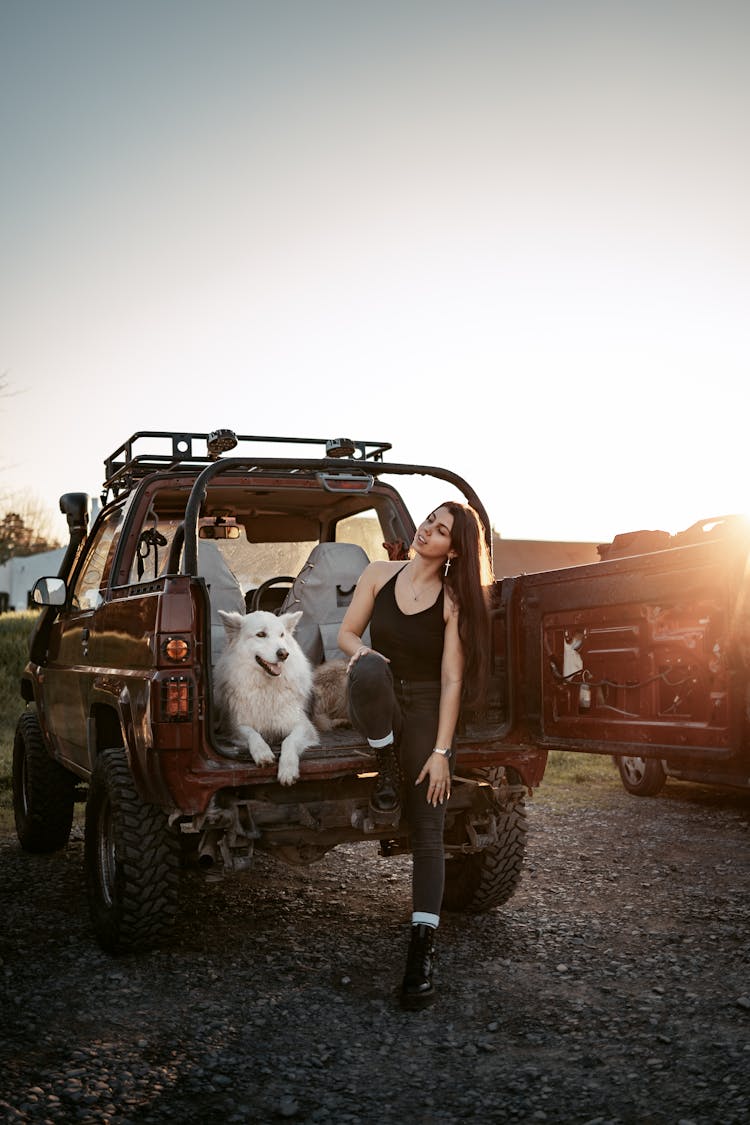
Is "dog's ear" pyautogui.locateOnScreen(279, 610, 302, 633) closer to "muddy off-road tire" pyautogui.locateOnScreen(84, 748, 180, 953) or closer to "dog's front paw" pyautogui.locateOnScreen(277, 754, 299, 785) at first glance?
"dog's front paw" pyautogui.locateOnScreen(277, 754, 299, 785)

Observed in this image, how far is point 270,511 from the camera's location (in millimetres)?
7117

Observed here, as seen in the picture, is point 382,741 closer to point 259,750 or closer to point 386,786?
point 386,786

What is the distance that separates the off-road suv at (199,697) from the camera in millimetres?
4535

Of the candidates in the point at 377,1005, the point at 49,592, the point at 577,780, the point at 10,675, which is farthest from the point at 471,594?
the point at 10,675

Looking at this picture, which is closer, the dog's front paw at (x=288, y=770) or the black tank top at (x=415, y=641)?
the dog's front paw at (x=288, y=770)

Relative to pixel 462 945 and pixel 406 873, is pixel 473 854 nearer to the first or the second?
pixel 462 945

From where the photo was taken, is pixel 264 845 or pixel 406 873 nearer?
pixel 264 845

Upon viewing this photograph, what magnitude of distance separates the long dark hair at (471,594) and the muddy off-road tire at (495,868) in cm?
97

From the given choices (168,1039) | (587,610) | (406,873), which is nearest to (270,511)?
(406,873)

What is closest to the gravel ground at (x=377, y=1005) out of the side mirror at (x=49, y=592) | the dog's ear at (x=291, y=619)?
the dog's ear at (x=291, y=619)

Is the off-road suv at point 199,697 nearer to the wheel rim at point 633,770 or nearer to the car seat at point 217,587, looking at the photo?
the car seat at point 217,587

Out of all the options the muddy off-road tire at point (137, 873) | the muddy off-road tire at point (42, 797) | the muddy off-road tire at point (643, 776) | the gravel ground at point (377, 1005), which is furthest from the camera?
the muddy off-road tire at point (643, 776)

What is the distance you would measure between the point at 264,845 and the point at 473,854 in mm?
1353

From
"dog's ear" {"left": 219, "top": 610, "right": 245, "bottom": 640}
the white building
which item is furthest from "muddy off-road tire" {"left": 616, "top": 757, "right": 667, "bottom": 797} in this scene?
the white building
